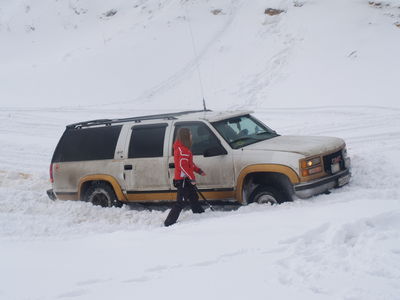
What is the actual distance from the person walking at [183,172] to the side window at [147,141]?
936mm

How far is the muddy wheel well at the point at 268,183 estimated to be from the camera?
7.09 m

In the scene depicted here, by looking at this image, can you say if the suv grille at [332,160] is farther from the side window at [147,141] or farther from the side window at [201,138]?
the side window at [147,141]

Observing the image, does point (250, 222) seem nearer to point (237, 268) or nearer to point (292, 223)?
point (292, 223)

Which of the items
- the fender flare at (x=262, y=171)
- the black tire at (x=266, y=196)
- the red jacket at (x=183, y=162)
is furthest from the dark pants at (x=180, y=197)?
the black tire at (x=266, y=196)

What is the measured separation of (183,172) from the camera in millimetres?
7172

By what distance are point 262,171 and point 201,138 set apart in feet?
3.98

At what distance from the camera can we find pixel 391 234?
17.0 ft

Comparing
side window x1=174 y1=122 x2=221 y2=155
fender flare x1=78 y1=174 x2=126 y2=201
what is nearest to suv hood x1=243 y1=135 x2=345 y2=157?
side window x1=174 y1=122 x2=221 y2=155

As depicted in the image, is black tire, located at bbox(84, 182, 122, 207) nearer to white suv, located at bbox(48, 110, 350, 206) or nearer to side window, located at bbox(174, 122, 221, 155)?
white suv, located at bbox(48, 110, 350, 206)

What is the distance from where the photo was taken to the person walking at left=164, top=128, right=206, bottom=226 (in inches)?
281

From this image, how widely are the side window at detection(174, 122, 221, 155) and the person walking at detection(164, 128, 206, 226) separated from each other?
0.47 meters

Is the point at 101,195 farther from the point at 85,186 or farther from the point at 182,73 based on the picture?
the point at 182,73

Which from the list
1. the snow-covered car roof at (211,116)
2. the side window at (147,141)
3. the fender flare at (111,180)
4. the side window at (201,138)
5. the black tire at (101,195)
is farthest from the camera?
the black tire at (101,195)

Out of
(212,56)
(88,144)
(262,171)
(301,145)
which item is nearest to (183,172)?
(262,171)
